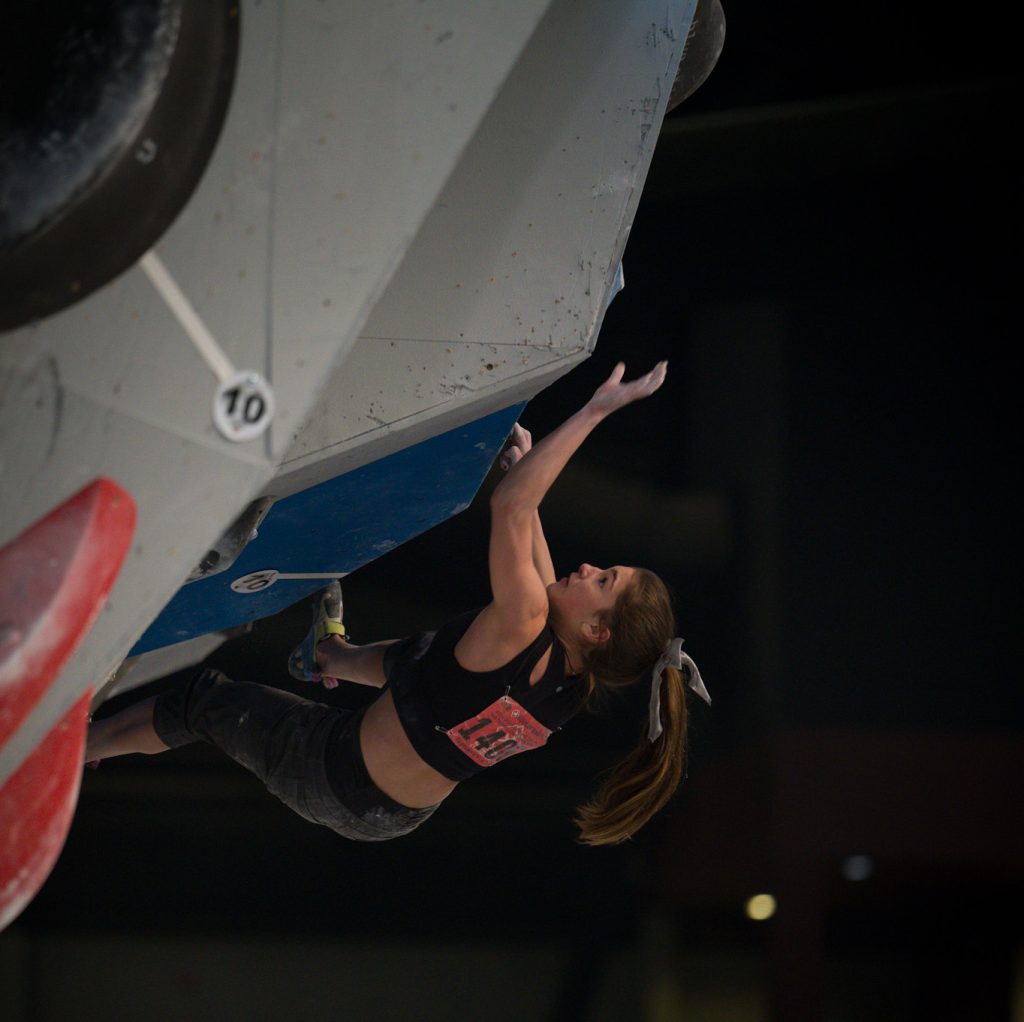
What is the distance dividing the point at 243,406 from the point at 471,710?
0.79 meters

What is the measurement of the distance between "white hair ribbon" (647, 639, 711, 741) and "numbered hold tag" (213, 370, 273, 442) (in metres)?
0.89

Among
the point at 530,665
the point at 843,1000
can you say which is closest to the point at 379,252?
the point at 530,665

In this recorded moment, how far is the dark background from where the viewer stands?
2604 mm

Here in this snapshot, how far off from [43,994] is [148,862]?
48 cm

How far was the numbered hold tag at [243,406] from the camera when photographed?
118 cm

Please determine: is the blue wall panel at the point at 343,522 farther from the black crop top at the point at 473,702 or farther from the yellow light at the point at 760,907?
the yellow light at the point at 760,907

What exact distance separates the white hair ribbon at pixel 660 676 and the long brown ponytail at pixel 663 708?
0.03 meters

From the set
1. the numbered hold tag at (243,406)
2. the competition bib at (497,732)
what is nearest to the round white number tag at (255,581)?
the competition bib at (497,732)

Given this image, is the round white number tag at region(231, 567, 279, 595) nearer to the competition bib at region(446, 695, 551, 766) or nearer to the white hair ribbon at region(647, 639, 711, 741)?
the competition bib at region(446, 695, 551, 766)

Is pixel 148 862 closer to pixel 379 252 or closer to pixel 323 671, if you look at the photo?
pixel 323 671

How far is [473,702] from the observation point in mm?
1813

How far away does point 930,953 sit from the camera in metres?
2.65

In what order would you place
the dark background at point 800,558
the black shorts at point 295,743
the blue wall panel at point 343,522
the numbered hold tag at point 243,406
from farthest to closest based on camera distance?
the dark background at point 800,558
the black shorts at point 295,743
the blue wall panel at point 343,522
the numbered hold tag at point 243,406

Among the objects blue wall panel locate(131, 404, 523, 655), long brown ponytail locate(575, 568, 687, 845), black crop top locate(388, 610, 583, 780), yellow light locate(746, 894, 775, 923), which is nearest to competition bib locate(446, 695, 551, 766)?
black crop top locate(388, 610, 583, 780)
